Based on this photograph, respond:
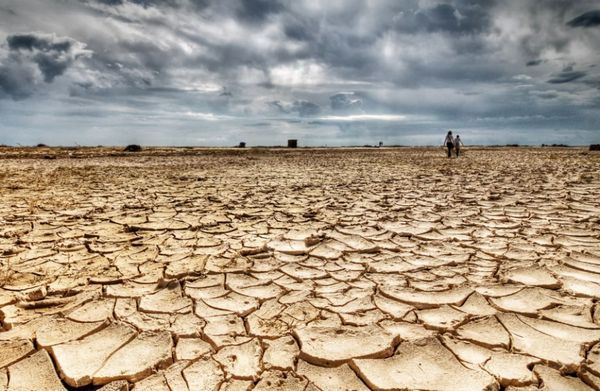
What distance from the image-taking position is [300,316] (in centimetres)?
164

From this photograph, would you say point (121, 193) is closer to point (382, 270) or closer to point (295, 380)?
point (382, 270)

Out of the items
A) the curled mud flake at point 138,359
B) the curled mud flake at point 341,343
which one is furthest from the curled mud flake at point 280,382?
the curled mud flake at point 138,359

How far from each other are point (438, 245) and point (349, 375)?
168 centimetres

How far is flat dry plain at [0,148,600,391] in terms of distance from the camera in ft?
4.09

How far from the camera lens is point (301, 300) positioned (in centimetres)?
180

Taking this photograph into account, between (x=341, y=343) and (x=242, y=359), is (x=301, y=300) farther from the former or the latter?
(x=242, y=359)

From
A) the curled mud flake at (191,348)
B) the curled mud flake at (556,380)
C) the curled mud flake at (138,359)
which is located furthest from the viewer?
the curled mud flake at (191,348)

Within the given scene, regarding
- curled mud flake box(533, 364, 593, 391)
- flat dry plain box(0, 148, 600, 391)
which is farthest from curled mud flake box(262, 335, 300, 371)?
curled mud flake box(533, 364, 593, 391)

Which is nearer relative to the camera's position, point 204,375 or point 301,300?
point 204,375

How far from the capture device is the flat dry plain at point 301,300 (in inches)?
49.1

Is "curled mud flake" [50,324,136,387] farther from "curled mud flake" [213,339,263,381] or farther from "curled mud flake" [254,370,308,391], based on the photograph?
"curled mud flake" [254,370,308,391]

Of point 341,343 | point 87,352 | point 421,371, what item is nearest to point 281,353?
point 341,343

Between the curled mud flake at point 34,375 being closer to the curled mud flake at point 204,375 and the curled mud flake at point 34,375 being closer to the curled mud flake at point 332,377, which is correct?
the curled mud flake at point 204,375

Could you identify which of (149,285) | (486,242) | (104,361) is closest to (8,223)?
(149,285)
